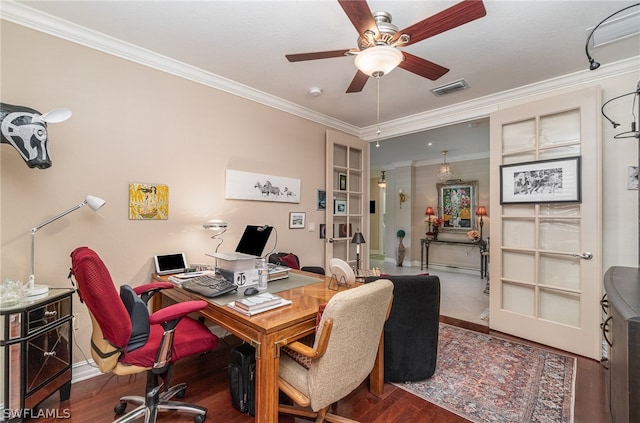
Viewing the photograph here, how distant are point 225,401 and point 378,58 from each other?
246cm

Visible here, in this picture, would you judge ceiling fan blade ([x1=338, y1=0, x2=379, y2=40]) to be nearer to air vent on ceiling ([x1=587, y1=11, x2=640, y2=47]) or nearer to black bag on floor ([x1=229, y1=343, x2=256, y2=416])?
air vent on ceiling ([x1=587, y1=11, x2=640, y2=47])

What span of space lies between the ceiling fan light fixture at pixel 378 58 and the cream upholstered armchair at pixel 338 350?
1313 millimetres

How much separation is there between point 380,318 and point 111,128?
255cm

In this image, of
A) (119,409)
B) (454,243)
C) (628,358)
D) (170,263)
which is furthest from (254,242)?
(454,243)

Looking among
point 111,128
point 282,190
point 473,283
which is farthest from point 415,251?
point 111,128

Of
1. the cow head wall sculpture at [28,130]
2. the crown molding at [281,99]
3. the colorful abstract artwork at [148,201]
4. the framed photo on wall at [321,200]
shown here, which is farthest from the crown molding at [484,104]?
the cow head wall sculpture at [28,130]

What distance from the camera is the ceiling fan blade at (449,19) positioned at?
4.43 feet

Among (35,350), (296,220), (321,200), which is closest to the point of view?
(35,350)

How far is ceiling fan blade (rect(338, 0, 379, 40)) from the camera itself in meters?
1.35

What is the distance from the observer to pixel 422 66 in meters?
1.93

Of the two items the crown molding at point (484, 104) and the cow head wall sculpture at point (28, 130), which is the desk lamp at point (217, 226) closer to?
the cow head wall sculpture at point (28, 130)

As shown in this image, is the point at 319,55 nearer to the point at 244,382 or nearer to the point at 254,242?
the point at 254,242

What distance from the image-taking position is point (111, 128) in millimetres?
2250

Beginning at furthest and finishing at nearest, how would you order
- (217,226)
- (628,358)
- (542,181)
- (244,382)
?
(542,181) < (217,226) < (244,382) < (628,358)
